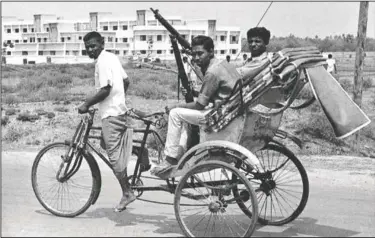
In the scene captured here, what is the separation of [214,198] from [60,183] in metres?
2.02

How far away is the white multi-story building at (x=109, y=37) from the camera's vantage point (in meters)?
76.2

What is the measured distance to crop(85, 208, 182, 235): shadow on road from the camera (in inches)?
202

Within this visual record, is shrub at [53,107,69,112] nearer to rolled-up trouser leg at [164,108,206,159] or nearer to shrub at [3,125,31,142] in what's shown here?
shrub at [3,125,31,142]

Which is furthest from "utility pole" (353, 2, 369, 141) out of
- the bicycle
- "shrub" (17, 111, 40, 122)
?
"shrub" (17, 111, 40, 122)

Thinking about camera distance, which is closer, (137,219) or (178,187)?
(178,187)

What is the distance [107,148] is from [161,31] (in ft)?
235

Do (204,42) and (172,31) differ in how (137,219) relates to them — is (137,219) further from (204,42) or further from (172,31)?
(172,31)

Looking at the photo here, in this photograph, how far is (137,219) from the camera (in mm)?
5457

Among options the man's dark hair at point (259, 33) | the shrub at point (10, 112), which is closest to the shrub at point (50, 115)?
the shrub at point (10, 112)

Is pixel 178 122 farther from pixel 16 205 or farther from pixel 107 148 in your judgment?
pixel 16 205

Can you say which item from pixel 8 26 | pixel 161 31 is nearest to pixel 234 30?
pixel 161 31

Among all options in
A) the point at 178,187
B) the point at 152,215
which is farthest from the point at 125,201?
the point at 178,187

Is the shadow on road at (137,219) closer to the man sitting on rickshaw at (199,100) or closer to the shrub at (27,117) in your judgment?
the man sitting on rickshaw at (199,100)

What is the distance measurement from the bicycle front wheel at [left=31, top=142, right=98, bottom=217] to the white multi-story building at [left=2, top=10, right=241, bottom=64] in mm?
64369
